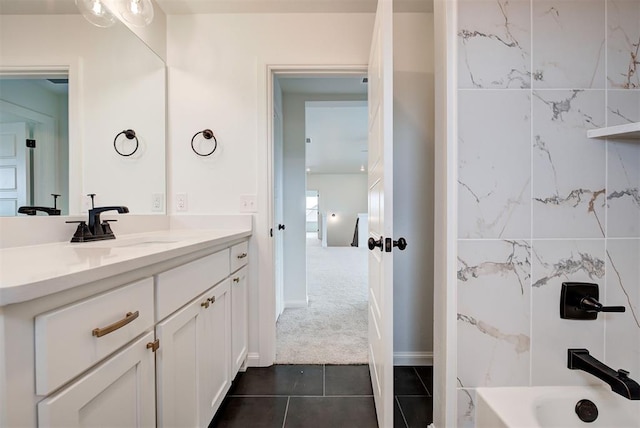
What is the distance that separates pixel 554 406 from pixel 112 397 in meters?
1.37

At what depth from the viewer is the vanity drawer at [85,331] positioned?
1.67ft

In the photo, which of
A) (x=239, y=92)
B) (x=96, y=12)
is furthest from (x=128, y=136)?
(x=239, y=92)

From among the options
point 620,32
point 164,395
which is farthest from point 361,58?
point 164,395

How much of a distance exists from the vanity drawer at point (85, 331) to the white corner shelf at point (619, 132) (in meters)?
1.53

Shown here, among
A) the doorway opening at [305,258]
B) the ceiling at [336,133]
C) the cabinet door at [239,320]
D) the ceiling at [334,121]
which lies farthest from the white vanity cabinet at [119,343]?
the ceiling at [336,133]

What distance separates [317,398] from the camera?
1.49 meters

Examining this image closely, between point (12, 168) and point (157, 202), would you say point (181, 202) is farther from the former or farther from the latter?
point (12, 168)

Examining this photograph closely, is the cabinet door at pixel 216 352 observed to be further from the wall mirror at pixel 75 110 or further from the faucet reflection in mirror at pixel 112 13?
the faucet reflection in mirror at pixel 112 13

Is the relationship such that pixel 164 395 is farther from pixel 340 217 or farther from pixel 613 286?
pixel 340 217

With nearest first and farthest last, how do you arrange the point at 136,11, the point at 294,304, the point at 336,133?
the point at 136,11, the point at 294,304, the point at 336,133

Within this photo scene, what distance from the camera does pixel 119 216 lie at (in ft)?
4.83

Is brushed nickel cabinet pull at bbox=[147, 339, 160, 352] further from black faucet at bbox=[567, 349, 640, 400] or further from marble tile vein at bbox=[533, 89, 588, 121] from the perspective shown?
marble tile vein at bbox=[533, 89, 588, 121]

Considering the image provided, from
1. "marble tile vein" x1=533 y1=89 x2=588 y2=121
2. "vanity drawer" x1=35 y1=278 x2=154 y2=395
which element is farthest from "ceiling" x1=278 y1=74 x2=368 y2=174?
"vanity drawer" x1=35 y1=278 x2=154 y2=395

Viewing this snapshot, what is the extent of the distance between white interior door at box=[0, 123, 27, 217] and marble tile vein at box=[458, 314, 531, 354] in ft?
5.50
